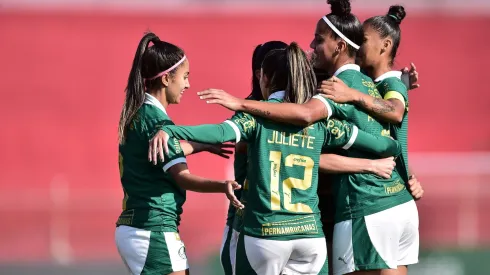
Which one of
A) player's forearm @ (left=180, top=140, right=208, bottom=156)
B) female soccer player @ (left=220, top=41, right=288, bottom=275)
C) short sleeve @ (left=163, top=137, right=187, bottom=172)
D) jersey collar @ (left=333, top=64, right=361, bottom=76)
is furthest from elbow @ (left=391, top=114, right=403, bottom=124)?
short sleeve @ (left=163, top=137, right=187, bottom=172)

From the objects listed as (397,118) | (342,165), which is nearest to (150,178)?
(342,165)

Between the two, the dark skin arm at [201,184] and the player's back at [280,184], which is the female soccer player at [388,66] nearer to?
the player's back at [280,184]

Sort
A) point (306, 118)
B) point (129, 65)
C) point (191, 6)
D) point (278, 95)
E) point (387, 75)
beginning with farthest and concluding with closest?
1. point (191, 6)
2. point (129, 65)
3. point (387, 75)
4. point (278, 95)
5. point (306, 118)

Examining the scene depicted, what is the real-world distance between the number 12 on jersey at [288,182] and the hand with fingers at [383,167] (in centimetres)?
45

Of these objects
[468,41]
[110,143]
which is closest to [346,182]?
[110,143]

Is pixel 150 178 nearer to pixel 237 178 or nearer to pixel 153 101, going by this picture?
pixel 153 101

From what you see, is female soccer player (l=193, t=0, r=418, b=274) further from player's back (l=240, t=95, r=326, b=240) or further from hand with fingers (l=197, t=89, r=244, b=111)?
hand with fingers (l=197, t=89, r=244, b=111)

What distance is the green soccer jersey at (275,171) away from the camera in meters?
3.79

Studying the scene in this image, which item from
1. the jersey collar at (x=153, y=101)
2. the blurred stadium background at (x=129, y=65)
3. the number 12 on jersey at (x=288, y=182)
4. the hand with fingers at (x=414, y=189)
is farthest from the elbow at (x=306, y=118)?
the blurred stadium background at (x=129, y=65)

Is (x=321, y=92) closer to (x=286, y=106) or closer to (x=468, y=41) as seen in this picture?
(x=286, y=106)

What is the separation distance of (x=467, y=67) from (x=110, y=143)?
8810mm

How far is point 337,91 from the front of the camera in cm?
405

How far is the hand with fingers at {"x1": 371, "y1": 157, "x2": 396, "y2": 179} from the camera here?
4203mm

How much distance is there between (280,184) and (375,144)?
0.62 meters
